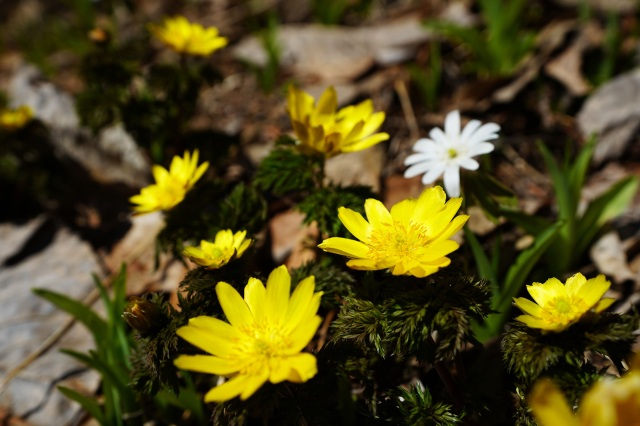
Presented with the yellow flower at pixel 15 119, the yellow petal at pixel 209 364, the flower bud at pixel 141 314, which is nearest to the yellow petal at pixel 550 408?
the yellow petal at pixel 209 364

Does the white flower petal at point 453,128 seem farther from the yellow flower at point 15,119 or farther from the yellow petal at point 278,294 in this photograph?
the yellow flower at point 15,119

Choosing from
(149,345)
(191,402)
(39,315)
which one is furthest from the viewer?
(39,315)

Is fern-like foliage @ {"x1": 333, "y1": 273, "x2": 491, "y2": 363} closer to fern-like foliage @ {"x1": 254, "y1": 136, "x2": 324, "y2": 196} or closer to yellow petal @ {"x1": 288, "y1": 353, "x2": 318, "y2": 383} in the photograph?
yellow petal @ {"x1": 288, "y1": 353, "x2": 318, "y2": 383}

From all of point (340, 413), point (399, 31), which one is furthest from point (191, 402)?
point (399, 31)

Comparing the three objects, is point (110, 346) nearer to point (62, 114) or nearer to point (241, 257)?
point (241, 257)

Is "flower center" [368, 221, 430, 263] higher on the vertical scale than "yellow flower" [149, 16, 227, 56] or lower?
lower

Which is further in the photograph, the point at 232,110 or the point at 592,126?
the point at 232,110

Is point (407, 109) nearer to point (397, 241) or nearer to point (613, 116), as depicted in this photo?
point (613, 116)

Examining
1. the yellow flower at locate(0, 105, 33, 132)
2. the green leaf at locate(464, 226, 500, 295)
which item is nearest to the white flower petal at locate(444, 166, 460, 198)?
the green leaf at locate(464, 226, 500, 295)

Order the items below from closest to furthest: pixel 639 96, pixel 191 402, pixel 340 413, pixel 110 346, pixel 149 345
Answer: pixel 149 345
pixel 340 413
pixel 191 402
pixel 110 346
pixel 639 96
